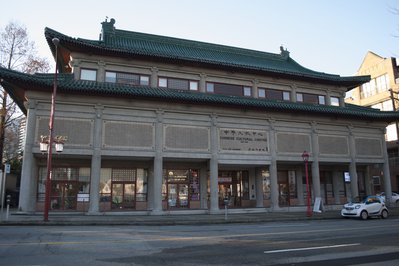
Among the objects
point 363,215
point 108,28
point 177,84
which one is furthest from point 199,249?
point 108,28

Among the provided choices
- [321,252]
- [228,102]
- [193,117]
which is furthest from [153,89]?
[321,252]

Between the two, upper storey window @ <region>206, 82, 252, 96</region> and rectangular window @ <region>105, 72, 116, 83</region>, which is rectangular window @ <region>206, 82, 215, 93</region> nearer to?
upper storey window @ <region>206, 82, 252, 96</region>

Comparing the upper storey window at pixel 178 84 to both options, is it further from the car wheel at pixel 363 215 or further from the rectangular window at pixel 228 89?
the car wheel at pixel 363 215

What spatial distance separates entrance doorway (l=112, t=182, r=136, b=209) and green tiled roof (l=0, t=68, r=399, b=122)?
7451mm

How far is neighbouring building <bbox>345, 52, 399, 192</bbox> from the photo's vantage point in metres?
49.0

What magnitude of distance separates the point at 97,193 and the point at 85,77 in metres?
9.03

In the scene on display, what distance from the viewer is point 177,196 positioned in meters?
27.9

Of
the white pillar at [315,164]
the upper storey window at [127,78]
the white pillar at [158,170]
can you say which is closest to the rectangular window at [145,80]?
the upper storey window at [127,78]

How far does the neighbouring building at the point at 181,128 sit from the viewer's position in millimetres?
23469

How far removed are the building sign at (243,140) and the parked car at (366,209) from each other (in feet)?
26.4

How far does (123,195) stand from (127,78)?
9559 mm

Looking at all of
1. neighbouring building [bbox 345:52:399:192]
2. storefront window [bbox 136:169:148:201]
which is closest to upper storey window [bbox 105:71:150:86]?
storefront window [bbox 136:169:148:201]

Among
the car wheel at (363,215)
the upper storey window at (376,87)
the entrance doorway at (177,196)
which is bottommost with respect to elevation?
the car wheel at (363,215)

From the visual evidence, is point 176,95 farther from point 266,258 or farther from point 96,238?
point 266,258
